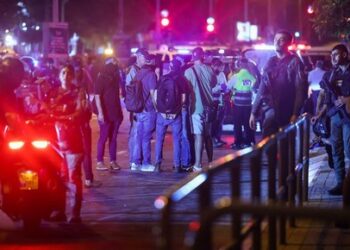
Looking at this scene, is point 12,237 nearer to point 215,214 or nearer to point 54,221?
point 54,221

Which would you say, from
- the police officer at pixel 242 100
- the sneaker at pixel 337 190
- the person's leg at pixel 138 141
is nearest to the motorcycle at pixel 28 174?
the sneaker at pixel 337 190

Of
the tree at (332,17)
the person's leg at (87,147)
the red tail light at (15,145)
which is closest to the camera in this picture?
the red tail light at (15,145)

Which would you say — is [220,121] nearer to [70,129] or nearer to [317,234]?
[70,129]

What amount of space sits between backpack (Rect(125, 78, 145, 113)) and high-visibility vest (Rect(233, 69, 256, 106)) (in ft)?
14.5

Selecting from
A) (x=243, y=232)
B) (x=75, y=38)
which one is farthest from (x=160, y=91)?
(x=75, y=38)

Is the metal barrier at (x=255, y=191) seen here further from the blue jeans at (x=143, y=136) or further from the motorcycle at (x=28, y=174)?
the blue jeans at (x=143, y=136)

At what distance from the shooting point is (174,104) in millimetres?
13891

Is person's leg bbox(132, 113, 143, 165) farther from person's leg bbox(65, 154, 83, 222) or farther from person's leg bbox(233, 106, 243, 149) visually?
person's leg bbox(65, 154, 83, 222)

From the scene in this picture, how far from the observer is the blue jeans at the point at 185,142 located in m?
14.3

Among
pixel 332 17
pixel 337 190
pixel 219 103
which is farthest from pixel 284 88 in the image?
pixel 219 103

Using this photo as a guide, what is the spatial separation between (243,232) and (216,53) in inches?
684

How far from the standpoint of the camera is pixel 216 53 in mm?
22781

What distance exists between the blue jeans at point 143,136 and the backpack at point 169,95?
Answer: 1.59 ft

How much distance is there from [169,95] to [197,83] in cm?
63
